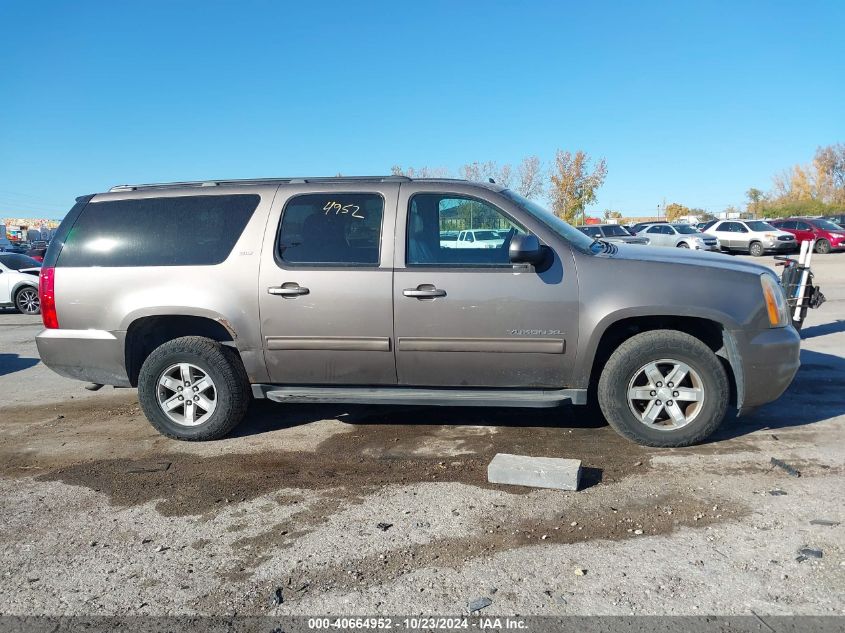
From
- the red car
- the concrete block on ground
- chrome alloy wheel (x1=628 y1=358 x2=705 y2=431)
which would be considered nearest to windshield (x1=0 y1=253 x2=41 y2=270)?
the concrete block on ground

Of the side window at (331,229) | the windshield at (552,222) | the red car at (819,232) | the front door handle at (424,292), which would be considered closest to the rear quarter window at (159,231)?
the side window at (331,229)

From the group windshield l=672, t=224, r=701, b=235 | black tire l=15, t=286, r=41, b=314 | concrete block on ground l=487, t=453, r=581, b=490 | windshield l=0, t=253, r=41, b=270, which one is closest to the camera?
concrete block on ground l=487, t=453, r=581, b=490

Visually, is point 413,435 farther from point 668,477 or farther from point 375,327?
point 668,477

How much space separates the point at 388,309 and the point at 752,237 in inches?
1152

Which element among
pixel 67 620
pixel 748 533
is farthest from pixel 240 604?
pixel 748 533

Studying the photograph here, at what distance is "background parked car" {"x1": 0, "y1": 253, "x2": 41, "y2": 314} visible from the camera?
14625mm

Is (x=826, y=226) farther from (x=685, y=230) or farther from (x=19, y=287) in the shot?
(x=19, y=287)

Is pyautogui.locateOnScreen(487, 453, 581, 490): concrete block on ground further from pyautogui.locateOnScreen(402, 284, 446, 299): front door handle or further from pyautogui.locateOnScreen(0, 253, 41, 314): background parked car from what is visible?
pyautogui.locateOnScreen(0, 253, 41, 314): background parked car

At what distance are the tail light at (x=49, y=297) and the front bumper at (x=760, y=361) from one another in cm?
505

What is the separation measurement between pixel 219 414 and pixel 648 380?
322cm

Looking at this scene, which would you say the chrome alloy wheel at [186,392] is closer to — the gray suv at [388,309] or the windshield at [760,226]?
the gray suv at [388,309]

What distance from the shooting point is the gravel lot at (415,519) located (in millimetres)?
2814

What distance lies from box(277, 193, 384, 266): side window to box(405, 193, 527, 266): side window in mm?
273

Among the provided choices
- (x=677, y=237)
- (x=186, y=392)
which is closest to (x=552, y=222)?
(x=186, y=392)
